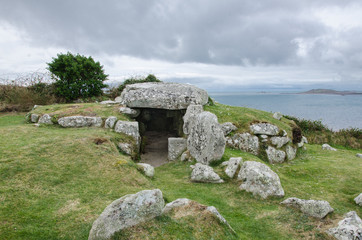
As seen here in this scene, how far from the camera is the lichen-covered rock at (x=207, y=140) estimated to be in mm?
10336

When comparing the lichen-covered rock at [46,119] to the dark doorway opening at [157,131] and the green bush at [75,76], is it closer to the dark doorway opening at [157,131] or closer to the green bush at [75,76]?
the dark doorway opening at [157,131]

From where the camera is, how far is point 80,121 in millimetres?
13336

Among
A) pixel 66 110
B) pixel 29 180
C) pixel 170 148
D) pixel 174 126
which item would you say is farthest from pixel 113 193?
pixel 174 126

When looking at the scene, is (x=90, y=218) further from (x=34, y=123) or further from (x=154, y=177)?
(x=34, y=123)

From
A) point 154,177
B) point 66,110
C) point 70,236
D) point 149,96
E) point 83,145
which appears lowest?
point 154,177

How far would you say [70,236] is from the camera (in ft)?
15.6

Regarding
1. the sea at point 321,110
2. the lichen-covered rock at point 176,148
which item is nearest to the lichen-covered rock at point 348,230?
the lichen-covered rock at point 176,148

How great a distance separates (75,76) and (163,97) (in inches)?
416

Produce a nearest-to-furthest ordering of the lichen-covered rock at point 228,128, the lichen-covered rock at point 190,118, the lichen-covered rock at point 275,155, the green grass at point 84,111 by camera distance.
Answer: the lichen-covered rock at point 275,155 < the lichen-covered rock at point 190,118 < the lichen-covered rock at point 228,128 < the green grass at point 84,111

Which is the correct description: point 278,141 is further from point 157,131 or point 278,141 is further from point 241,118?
point 157,131

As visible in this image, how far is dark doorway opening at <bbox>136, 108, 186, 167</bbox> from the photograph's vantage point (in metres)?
13.7

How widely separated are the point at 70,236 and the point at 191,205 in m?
2.75

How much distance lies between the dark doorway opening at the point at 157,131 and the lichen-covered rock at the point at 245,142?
378 cm

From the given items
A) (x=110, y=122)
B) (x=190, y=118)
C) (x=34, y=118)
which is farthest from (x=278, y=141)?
(x=34, y=118)
